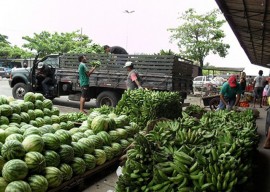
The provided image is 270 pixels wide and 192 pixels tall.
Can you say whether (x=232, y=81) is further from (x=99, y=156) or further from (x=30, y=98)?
(x=30, y=98)

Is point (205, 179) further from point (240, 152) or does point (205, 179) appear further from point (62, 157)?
point (62, 157)

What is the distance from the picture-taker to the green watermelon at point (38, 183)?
11.2 feet

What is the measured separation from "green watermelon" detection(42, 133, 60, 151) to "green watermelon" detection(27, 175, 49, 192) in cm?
50

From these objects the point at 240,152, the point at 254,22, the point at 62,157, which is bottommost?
the point at 62,157

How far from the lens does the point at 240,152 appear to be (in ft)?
10.7

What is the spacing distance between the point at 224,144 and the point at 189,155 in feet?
1.97

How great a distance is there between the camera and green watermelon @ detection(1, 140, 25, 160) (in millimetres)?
3545

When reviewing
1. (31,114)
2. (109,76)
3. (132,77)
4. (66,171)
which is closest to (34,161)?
(66,171)

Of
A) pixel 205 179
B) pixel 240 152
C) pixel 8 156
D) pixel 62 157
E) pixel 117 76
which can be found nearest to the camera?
pixel 205 179

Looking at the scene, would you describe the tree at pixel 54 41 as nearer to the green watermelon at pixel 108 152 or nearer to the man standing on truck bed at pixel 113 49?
the man standing on truck bed at pixel 113 49

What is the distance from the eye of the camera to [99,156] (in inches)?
184

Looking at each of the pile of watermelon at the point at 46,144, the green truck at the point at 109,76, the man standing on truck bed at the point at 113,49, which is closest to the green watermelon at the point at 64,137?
the pile of watermelon at the point at 46,144

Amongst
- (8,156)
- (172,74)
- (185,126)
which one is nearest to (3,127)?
(8,156)

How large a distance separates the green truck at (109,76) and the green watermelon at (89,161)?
6.11 metres
